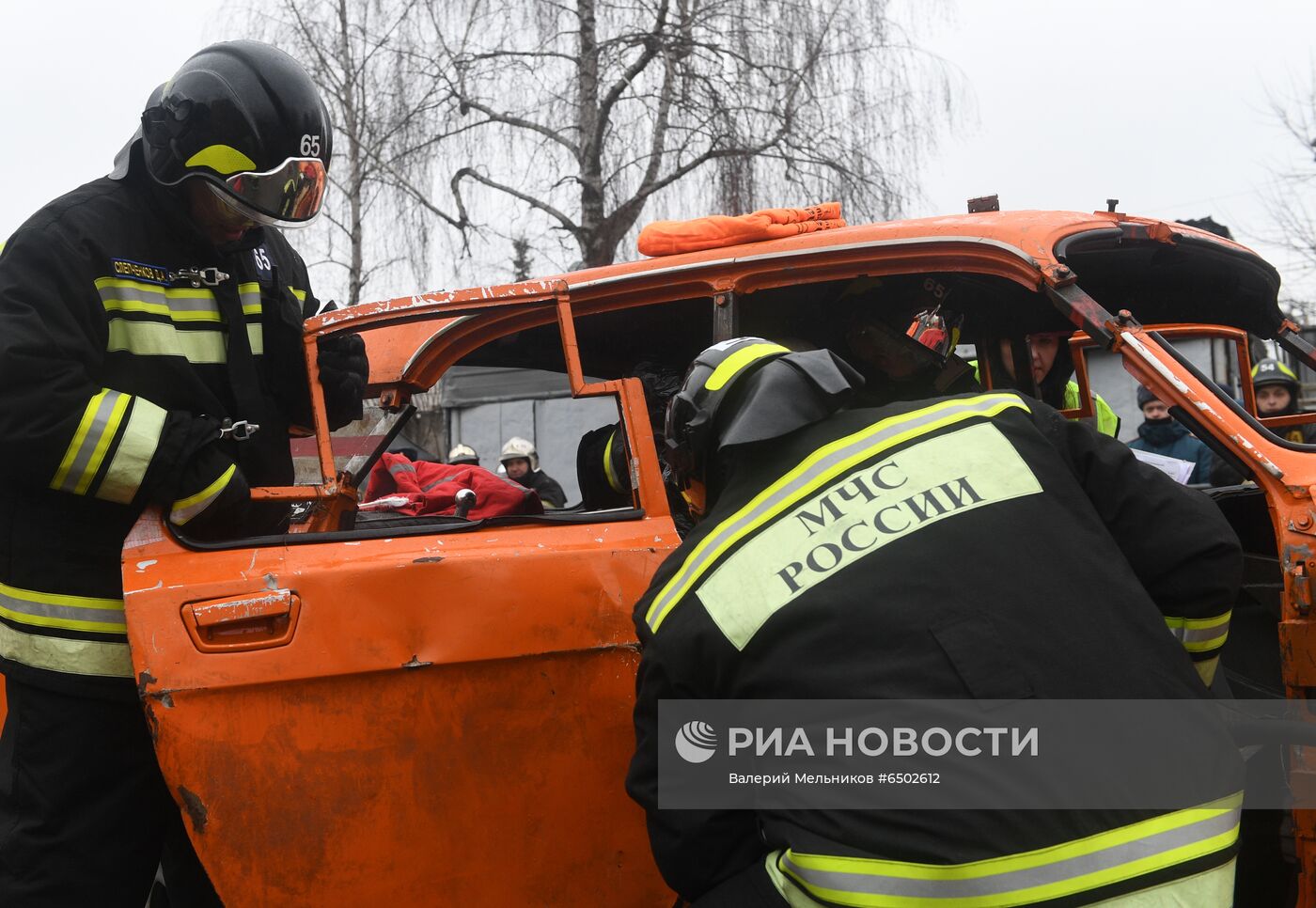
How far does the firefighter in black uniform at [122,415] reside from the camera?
1.99 meters

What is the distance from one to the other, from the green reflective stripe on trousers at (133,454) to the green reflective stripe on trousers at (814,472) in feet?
3.41

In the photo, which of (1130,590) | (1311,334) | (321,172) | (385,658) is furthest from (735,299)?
(1311,334)

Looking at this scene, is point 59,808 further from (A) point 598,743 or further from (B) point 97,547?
(A) point 598,743

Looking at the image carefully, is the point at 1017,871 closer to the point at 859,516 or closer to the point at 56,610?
the point at 859,516

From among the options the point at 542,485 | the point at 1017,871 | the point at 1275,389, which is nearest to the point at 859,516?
the point at 1017,871

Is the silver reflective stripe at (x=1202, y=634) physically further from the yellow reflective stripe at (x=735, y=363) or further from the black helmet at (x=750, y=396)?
the yellow reflective stripe at (x=735, y=363)

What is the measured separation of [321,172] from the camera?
2.36 meters

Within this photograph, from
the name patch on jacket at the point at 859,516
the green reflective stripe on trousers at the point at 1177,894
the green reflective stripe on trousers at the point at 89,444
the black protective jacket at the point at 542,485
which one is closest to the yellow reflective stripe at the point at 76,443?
the green reflective stripe on trousers at the point at 89,444

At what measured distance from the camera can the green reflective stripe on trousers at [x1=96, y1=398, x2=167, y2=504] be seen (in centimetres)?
199

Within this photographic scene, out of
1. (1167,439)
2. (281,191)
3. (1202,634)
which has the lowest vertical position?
(1167,439)

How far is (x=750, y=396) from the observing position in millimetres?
1626

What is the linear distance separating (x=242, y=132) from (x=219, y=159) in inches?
2.8

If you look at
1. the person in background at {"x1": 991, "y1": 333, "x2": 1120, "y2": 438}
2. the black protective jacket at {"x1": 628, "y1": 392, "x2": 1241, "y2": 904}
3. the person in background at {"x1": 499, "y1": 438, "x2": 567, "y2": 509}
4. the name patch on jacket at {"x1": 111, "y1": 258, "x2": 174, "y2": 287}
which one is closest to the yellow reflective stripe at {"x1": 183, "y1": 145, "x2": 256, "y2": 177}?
the name patch on jacket at {"x1": 111, "y1": 258, "x2": 174, "y2": 287}

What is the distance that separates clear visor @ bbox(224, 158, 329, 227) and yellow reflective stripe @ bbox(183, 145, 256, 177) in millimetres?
20
